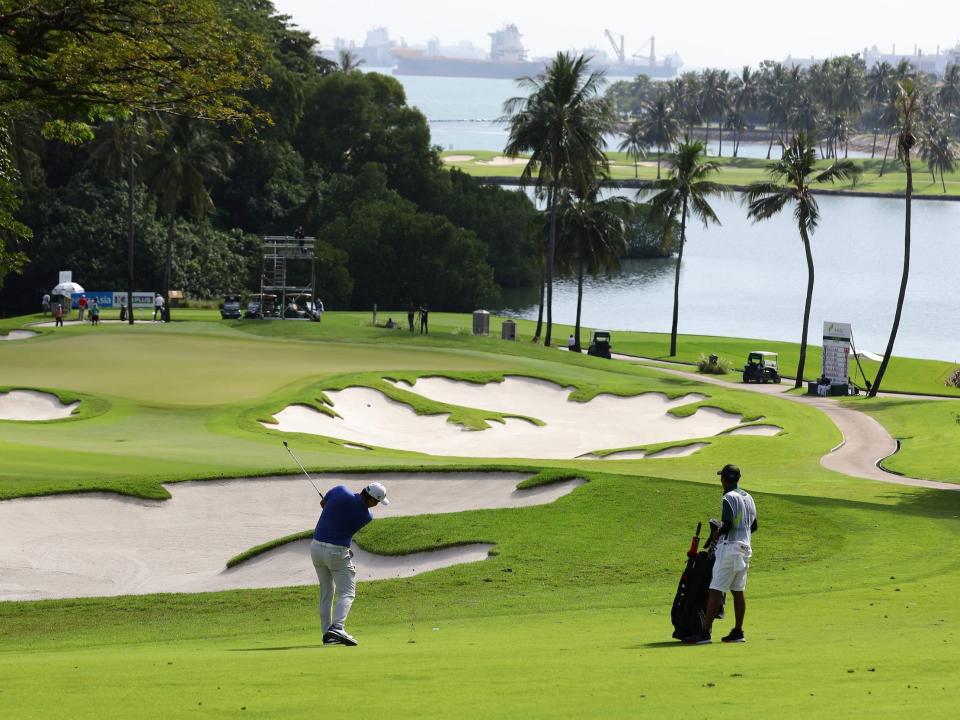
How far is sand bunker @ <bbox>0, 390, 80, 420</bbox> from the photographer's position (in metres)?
43.2

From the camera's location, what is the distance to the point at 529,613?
19.1m

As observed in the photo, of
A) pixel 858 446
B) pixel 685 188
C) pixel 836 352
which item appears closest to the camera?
pixel 858 446

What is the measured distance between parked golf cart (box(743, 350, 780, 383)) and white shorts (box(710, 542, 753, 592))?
190 feet

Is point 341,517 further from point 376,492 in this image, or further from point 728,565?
point 728,565

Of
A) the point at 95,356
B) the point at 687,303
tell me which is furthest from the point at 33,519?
the point at 687,303

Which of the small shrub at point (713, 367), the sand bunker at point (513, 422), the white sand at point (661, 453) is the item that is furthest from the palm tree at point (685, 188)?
the white sand at point (661, 453)

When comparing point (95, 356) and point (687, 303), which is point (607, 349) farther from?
point (687, 303)

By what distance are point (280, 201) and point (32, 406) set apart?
8910 centimetres

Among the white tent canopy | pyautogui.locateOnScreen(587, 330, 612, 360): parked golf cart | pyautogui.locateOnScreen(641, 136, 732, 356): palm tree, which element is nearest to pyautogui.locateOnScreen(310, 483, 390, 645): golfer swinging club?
pyautogui.locateOnScreen(587, 330, 612, 360): parked golf cart

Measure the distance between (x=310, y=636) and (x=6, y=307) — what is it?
99.9 metres

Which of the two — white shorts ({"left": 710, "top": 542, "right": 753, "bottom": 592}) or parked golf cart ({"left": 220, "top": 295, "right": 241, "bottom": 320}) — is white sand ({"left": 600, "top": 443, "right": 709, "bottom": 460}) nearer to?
white shorts ({"left": 710, "top": 542, "right": 753, "bottom": 592})

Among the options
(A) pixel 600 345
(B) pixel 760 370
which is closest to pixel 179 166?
(A) pixel 600 345

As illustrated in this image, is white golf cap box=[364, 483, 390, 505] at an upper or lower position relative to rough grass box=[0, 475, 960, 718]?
upper

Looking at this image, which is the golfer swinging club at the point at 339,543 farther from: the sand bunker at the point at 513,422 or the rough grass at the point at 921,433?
the sand bunker at the point at 513,422
